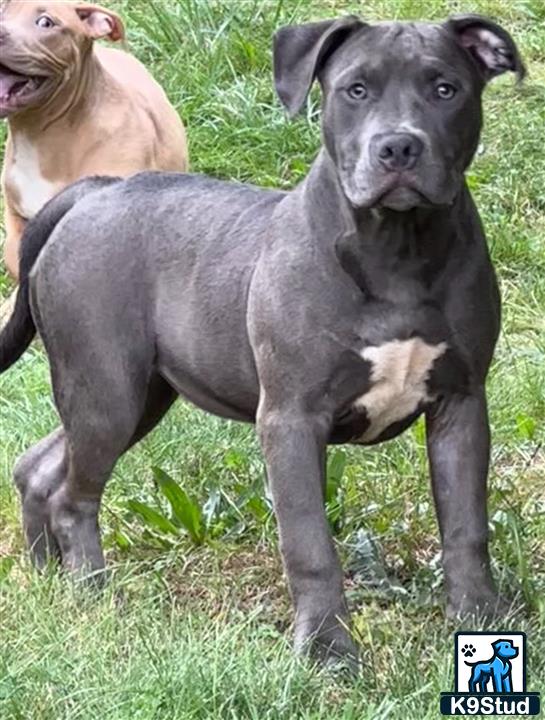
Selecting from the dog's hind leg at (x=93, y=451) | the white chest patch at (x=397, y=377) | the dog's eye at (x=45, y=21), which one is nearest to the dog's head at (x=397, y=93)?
the white chest patch at (x=397, y=377)

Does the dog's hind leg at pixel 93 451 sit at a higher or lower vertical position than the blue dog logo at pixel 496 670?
higher

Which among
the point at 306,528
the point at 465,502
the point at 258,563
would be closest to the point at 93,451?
the point at 258,563

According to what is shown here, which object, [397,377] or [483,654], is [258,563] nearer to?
[397,377]

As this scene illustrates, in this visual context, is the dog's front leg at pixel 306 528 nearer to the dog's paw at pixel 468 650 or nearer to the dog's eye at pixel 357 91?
the dog's paw at pixel 468 650

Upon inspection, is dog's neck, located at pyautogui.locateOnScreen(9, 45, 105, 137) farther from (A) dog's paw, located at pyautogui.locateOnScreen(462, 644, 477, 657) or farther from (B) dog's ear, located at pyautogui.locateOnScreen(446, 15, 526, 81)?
(A) dog's paw, located at pyautogui.locateOnScreen(462, 644, 477, 657)

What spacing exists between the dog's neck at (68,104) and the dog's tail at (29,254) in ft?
8.99

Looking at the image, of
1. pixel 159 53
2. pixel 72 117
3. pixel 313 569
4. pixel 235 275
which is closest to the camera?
pixel 313 569

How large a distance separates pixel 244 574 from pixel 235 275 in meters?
1.04

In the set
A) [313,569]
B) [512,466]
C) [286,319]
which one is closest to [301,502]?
[313,569]

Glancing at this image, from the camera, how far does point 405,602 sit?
5828mm

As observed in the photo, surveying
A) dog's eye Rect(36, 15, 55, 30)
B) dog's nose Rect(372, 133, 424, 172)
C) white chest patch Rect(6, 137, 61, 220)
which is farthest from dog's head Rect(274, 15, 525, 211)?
white chest patch Rect(6, 137, 61, 220)

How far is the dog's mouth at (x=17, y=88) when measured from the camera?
884 cm

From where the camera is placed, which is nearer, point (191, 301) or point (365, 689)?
point (365, 689)

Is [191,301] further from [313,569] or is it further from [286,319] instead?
[313,569]
